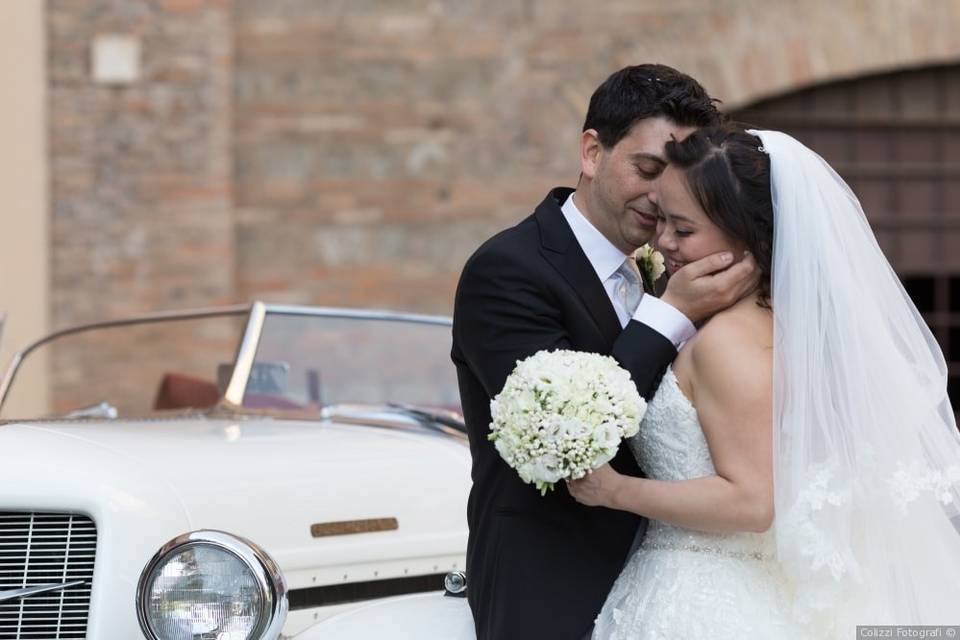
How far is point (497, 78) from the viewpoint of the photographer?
9258mm

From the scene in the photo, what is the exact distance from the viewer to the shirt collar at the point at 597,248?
276cm

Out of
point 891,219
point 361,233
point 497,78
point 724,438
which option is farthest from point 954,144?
point 724,438

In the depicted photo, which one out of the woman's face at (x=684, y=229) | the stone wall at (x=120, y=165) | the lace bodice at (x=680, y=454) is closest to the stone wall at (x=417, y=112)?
the stone wall at (x=120, y=165)

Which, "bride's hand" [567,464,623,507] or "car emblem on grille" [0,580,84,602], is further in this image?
"car emblem on grille" [0,580,84,602]

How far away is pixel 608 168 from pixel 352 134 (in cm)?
659

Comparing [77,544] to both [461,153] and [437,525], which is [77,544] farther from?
[461,153]

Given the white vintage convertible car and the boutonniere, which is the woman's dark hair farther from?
the white vintage convertible car

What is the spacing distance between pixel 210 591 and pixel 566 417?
0.89m

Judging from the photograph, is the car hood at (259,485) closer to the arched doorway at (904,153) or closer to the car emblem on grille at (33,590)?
the car emblem on grille at (33,590)

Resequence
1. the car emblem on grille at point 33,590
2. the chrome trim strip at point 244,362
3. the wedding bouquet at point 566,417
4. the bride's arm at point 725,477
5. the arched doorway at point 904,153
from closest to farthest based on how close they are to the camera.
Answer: the wedding bouquet at point 566,417
the bride's arm at point 725,477
the car emblem on grille at point 33,590
the chrome trim strip at point 244,362
the arched doorway at point 904,153

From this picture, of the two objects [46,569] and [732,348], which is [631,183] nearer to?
[732,348]

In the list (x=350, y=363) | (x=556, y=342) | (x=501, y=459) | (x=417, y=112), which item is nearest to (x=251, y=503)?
(x=501, y=459)

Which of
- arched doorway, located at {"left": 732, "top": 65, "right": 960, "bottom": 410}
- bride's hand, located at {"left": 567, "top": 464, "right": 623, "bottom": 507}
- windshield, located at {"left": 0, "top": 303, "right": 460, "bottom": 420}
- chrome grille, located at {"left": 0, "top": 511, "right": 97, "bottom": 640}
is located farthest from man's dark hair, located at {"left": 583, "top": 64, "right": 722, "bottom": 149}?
arched doorway, located at {"left": 732, "top": 65, "right": 960, "bottom": 410}

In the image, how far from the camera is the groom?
2520 mm
